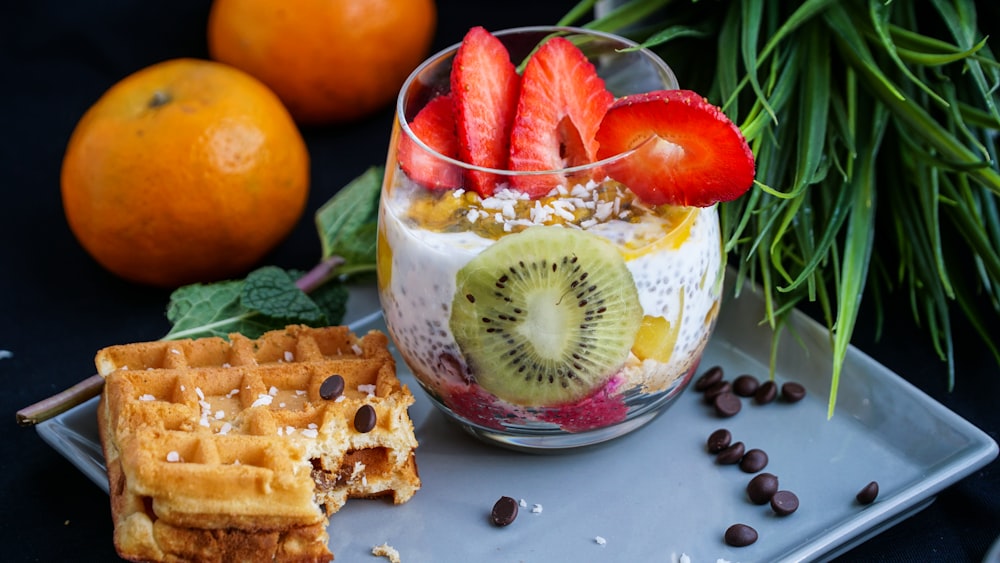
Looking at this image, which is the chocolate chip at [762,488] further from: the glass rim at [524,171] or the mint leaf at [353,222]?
the mint leaf at [353,222]

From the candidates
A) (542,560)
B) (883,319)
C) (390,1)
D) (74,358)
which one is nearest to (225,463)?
(542,560)

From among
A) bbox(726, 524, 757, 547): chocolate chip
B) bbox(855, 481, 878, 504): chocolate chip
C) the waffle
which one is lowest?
bbox(726, 524, 757, 547): chocolate chip

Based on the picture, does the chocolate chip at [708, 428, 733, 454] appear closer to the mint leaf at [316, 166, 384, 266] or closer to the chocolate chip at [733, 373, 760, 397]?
the chocolate chip at [733, 373, 760, 397]

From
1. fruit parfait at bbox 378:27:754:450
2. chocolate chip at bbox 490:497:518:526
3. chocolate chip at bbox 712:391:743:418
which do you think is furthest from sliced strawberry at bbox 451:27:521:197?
chocolate chip at bbox 712:391:743:418

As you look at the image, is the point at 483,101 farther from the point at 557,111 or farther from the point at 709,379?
the point at 709,379

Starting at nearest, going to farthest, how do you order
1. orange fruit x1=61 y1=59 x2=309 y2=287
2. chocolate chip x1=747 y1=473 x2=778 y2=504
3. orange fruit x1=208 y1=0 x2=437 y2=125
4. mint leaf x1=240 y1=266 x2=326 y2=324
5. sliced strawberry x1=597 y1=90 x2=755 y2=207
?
sliced strawberry x1=597 y1=90 x2=755 y2=207 < chocolate chip x1=747 y1=473 x2=778 y2=504 < mint leaf x1=240 y1=266 x2=326 y2=324 < orange fruit x1=61 y1=59 x2=309 y2=287 < orange fruit x1=208 y1=0 x2=437 y2=125

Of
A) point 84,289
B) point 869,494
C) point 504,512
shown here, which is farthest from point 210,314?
point 869,494
